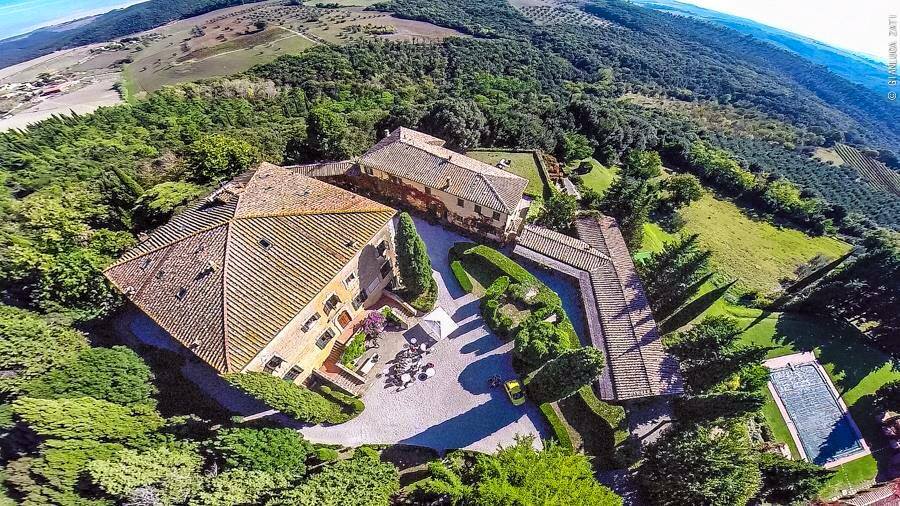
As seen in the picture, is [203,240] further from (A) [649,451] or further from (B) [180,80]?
(B) [180,80]

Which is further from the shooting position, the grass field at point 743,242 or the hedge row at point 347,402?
the grass field at point 743,242

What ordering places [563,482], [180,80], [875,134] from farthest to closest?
[875,134] → [180,80] → [563,482]

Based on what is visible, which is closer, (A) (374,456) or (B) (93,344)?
(A) (374,456)

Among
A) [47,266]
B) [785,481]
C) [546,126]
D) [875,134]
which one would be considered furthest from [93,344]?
[875,134]

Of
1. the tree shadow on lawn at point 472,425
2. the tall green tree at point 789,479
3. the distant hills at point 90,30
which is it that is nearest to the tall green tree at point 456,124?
the tree shadow on lawn at point 472,425

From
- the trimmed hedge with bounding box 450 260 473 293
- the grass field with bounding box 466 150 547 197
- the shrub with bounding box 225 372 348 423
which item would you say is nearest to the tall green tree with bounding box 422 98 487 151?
the grass field with bounding box 466 150 547 197

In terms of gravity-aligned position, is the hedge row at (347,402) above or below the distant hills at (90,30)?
below

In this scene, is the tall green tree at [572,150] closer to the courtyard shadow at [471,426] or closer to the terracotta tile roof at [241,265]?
the terracotta tile roof at [241,265]
